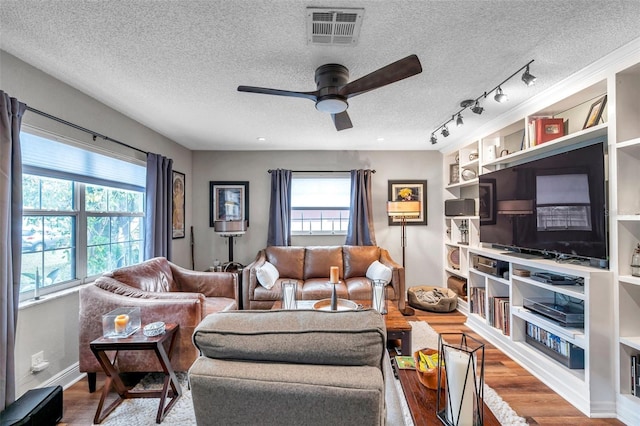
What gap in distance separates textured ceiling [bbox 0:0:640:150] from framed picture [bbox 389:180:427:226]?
1888 mm

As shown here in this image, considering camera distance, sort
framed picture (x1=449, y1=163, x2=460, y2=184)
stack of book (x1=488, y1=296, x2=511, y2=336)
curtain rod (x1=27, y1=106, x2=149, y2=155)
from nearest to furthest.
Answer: curtain rod (x1=27, y1=106, x2=149, y2=155)
stack of book (x1=488, y1=296, x2=511, y2=336)
framed picture (x1=449, y1=163, x2=460, y2=184)

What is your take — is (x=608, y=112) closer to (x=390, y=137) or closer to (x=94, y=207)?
(x=390, y=137)

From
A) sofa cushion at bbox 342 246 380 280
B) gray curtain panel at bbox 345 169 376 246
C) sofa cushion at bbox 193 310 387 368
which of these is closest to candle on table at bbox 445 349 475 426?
sofa cushion at bbox 193 310 387 368

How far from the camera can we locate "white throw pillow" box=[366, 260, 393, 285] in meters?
3.71

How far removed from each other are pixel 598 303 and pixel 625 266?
0.30 m

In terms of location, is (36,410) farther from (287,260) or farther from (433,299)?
(433,299)

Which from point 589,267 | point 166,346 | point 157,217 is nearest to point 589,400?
point 589,267

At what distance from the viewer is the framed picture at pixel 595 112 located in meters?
2.15

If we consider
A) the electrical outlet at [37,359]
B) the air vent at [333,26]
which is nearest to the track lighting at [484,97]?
the air vent at [333,26]

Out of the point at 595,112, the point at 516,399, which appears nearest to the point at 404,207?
the point at 595,112

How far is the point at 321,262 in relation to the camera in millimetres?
4273

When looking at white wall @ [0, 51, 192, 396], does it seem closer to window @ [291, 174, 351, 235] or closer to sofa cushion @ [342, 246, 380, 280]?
window @ [291, 174, 351, 235]

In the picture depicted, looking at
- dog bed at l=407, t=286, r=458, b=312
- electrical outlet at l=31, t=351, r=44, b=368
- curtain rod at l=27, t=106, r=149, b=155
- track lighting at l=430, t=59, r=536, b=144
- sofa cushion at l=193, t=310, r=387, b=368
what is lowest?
dog bed at l=407, t=286, r=458, b=312

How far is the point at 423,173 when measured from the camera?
15.7ft
